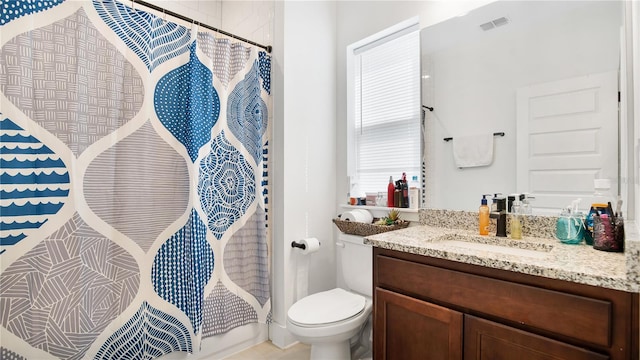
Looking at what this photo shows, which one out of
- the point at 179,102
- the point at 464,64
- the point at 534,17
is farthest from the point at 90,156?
the point at 534,17

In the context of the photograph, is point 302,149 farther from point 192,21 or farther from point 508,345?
point 508,345

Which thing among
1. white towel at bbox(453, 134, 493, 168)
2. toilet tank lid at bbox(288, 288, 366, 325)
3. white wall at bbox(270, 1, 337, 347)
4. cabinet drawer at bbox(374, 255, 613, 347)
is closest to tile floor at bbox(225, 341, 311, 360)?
white wall at bbox(270, 1, 337, 347)

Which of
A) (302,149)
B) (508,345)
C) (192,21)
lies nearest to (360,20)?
(302,149)

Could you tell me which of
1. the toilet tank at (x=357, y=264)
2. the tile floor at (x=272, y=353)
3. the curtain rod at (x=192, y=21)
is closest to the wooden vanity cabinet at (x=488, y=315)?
the toilet tank at (x=357, y=264)

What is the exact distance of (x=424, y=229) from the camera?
5.64 ft

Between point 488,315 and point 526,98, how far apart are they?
3.40ft

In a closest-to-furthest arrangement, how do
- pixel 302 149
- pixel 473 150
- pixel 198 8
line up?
pixel 473 150, pixel 302 149, pixel 198 8

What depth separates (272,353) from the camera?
1.97 m

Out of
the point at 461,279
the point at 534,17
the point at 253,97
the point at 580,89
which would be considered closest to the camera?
the point at 461,279

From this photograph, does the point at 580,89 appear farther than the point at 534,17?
No

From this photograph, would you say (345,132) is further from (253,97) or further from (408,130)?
(253,97)

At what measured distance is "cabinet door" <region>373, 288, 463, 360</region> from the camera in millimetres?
1193

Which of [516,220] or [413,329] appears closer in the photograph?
[413,329]

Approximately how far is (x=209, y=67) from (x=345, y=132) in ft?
3.44
